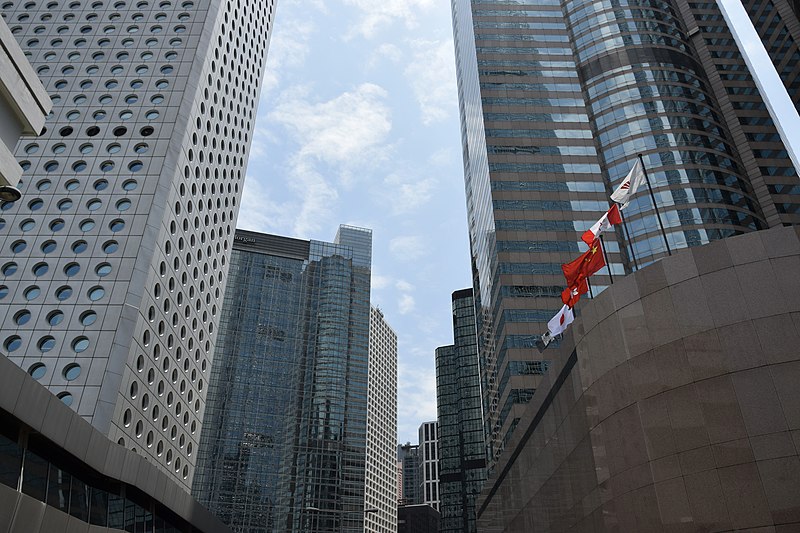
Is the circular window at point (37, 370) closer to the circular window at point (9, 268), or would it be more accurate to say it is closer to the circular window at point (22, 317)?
the circular window at point (22, 317)

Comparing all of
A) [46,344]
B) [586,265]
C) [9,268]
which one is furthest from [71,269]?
[586,265]

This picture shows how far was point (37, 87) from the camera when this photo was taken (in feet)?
48.0

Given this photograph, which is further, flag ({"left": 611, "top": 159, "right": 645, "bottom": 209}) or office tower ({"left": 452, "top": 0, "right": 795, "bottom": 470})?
office tower ({"left": 452, "top": 0, "right": 795, "bottom": 470})

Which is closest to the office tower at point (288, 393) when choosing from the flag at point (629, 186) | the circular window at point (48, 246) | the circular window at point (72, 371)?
the circular window at point (48, 246)

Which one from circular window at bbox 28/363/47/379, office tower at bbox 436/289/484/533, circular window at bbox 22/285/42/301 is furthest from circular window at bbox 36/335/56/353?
office tower at bbox 436/289/484/533

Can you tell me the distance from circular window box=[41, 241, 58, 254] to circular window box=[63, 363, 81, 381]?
10005mm

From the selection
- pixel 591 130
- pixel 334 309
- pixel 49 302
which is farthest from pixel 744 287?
pixel 334 309

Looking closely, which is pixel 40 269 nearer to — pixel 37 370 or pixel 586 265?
pixel 37 370

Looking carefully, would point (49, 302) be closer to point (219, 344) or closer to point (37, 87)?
point (37, 87)

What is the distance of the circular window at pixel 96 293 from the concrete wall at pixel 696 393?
33693mm

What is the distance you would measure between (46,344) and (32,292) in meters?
4.60

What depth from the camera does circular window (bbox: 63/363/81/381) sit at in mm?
40688

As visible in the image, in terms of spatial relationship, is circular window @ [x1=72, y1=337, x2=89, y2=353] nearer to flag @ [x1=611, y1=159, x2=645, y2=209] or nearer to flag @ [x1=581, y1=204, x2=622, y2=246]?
flag @ [x1=581, y1=204, x2=622, y2=246]

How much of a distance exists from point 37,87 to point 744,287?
20.4 metres
